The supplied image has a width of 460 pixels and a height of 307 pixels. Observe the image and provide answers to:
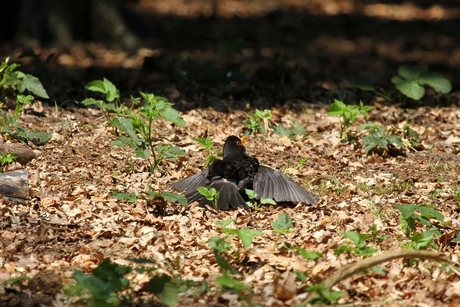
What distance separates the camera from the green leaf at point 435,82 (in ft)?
30.1

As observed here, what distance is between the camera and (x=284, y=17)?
16.7 metres

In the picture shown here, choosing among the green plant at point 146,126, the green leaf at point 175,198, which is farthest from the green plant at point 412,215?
the green plant at point 146,126

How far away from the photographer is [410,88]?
9.18 m

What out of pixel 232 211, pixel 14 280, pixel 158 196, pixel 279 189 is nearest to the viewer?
pixel 14 280

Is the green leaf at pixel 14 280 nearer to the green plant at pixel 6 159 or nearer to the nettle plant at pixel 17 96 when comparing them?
the green plant at pixel 6 159

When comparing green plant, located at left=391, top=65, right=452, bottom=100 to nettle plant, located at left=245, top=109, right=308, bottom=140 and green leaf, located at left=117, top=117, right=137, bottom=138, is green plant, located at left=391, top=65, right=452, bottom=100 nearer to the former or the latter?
nettle plant, located at left=245, top=109, right=308, bottom=140

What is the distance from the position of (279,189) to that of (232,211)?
19.7 inches

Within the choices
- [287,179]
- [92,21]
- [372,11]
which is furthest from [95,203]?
[372,11]

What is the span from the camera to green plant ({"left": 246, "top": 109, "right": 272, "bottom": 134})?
811 centimetres

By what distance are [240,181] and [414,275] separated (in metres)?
2.04

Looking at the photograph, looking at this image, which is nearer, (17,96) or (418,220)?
(418,220)

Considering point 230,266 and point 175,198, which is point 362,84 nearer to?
point 175,198

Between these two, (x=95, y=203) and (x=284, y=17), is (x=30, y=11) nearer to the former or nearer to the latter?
(x=284, y=17)

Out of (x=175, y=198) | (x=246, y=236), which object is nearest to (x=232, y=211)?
(x=175, y=198)
